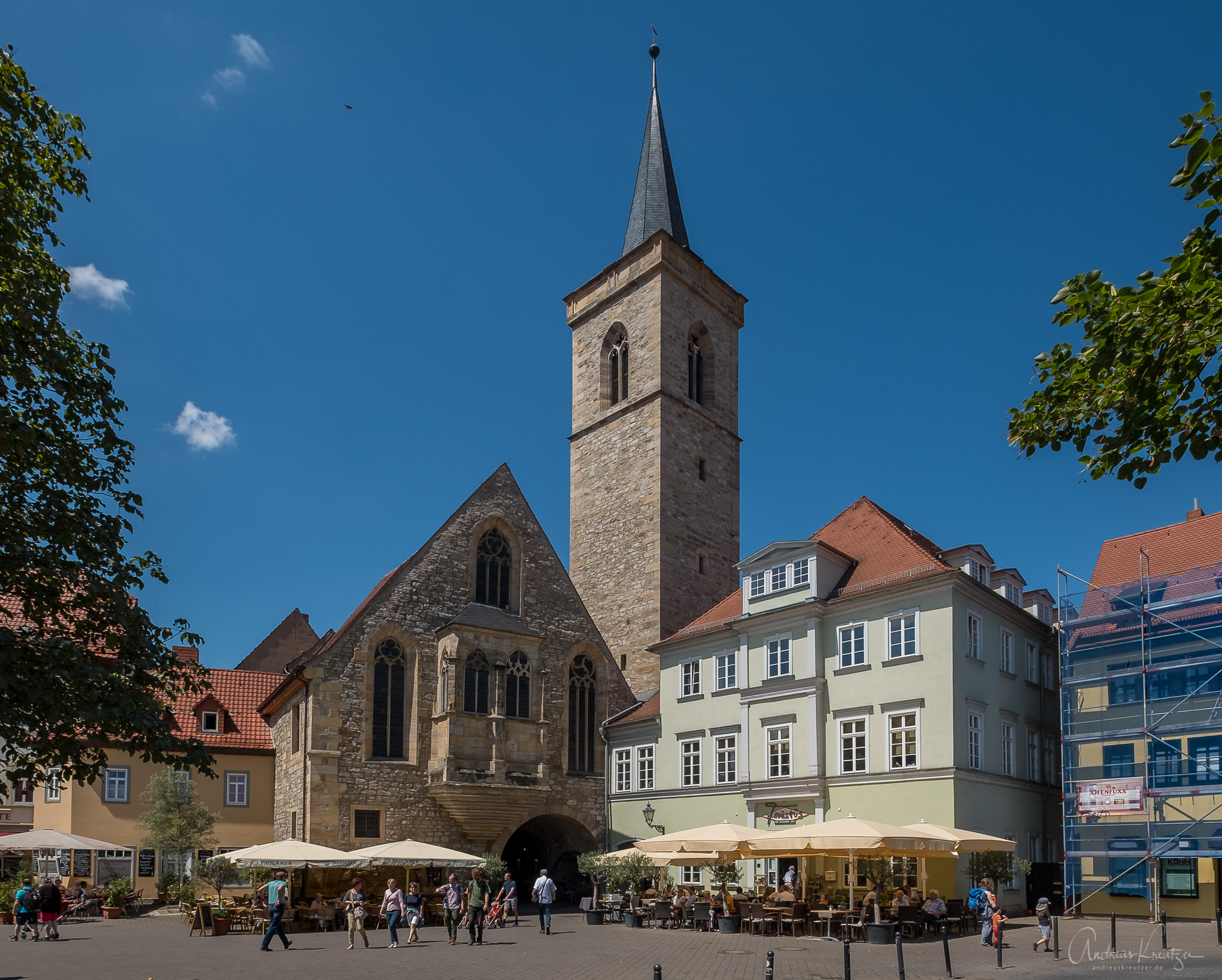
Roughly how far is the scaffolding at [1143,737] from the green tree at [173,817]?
22.6 meters

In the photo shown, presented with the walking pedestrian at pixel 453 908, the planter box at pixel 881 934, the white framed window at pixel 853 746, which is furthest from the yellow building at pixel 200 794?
the planter box at pixel 881 934

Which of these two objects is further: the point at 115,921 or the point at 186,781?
the point at 186,781

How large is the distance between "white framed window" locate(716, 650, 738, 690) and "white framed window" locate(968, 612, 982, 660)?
690 centimetres

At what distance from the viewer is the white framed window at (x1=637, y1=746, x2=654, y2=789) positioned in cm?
3381

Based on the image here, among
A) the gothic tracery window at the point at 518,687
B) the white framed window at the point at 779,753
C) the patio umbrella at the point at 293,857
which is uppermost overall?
the gothic tracery window at the point at 518,687

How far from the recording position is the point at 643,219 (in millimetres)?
47812

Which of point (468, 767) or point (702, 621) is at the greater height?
point (702, 621)

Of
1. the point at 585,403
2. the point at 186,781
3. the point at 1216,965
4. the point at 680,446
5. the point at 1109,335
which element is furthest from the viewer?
the point at 585,403

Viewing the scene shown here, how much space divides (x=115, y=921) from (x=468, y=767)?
32.1 feet

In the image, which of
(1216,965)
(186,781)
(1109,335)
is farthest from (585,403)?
(1109,335)

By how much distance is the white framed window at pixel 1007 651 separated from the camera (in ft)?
92.9

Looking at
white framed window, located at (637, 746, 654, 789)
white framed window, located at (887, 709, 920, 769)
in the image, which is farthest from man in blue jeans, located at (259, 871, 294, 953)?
white framed window, located at (887, 709, 920, 769)

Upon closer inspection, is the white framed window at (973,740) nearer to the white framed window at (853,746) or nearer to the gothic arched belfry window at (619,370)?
the white framed window at (853,746)

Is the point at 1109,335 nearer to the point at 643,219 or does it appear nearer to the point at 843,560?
the point at 843,560
